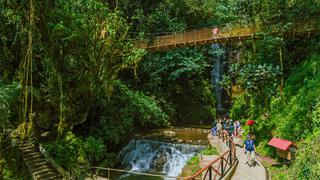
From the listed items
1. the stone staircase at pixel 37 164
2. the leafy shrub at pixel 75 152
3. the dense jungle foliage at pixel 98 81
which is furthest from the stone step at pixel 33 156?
the dense jungle foliage at pixel 98 81

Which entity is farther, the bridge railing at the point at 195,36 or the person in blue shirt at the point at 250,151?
the bridge railing at the point at 195,36

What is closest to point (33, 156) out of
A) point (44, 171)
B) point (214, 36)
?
point (44, 171)

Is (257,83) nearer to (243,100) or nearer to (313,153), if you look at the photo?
(243,100)

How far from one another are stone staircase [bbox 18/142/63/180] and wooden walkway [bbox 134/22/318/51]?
1133cm

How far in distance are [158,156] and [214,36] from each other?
29.8 feet

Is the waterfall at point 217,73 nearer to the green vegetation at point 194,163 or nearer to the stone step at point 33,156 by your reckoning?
the green vegetation at point 194,163

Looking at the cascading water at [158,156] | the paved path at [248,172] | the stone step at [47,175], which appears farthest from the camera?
the cascading water at [158,156]

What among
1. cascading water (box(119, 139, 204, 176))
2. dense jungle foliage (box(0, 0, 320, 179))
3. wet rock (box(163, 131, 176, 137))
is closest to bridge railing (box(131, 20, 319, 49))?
dense jungle foliage (box(0, 0, 320, 179))

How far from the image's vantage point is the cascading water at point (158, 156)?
58.4 ft

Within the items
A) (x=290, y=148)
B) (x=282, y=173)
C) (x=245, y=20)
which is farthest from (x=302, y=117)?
(x=245, y=20)

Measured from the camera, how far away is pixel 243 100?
2066cm

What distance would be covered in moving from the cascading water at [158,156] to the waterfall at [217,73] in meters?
10.7

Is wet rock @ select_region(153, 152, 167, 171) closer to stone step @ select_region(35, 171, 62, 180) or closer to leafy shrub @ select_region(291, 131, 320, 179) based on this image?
stone step @ select_region(35, 171, 62, 180)

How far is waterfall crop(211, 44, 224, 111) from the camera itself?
93.7ft
